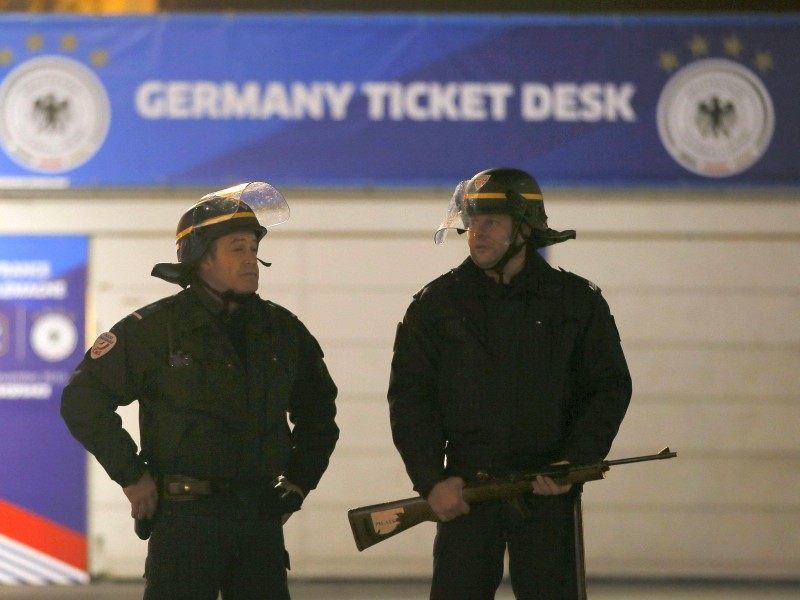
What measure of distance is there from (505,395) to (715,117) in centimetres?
384

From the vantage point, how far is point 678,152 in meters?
7.03

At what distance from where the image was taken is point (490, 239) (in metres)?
3.91

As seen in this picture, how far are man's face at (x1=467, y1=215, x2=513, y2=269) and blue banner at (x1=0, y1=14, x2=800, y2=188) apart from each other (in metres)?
3.14

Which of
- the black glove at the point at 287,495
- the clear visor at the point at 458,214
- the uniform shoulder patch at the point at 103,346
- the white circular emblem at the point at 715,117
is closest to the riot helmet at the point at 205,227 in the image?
the uniform shoulder patch at the point at 103,346

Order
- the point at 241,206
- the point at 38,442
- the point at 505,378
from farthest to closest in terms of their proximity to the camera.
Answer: the point at 38,442, the point at 241,206, the point at 505,378

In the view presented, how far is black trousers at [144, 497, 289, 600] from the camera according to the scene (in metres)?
3.69

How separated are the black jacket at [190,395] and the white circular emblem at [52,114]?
3332mm

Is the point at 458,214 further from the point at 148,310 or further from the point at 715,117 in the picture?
the point at 715,117

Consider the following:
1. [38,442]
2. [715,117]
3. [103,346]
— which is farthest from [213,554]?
[715,117]

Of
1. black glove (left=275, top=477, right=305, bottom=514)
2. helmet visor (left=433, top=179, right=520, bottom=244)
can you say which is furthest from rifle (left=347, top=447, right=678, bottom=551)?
helmet visor (left=433, top=179, right=520, bottom=244)

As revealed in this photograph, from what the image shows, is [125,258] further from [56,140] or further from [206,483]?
[206,483]

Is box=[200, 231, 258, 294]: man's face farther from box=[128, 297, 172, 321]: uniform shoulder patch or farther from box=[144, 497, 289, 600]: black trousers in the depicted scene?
box=[144, 497, 289, 600]: black trousers

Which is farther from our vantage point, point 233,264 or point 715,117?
point 715,117

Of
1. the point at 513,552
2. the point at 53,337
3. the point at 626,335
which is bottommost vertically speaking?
the point at 513,552
